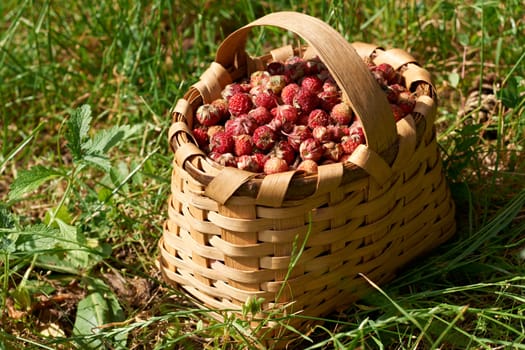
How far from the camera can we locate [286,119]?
1.39 m

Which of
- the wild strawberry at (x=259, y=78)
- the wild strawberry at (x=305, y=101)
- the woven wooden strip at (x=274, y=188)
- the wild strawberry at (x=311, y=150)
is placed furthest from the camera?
the wild strawberry at (x=259, y=78)

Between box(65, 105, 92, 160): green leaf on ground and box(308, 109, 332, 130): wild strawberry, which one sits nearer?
box(308, 109, 332, 130): wild strawberry

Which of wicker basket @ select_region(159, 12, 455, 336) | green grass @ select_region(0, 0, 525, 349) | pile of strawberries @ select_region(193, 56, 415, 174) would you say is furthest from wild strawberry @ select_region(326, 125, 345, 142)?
green grass @ select_region(0, 0, 525, 349)

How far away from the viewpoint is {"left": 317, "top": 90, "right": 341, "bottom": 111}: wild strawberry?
1.44 m

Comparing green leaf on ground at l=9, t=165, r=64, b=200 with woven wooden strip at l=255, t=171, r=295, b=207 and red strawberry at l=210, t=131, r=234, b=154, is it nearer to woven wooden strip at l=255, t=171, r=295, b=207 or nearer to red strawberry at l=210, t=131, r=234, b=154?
red strawberry at l=210, t=131, r=234, b=154

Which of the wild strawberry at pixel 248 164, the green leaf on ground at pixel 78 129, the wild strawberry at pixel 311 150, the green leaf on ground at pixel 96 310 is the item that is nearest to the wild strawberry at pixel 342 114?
the wild strawberry at pixel 311 150

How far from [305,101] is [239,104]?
137 millimetres

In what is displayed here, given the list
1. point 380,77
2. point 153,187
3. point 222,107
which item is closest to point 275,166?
point 222,107

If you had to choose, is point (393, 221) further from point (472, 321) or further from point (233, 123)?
point (233, 123)

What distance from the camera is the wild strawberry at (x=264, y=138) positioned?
4.44 feet

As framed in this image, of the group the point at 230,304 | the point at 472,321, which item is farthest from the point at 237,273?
the point at 472,321

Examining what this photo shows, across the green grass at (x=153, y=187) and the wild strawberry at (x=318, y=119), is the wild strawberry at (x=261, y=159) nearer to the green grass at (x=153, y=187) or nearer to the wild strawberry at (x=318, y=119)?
the wild strawberry at (x=318, y=119)

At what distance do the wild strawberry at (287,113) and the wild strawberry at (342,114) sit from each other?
0.25 feet

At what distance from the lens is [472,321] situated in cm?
140
